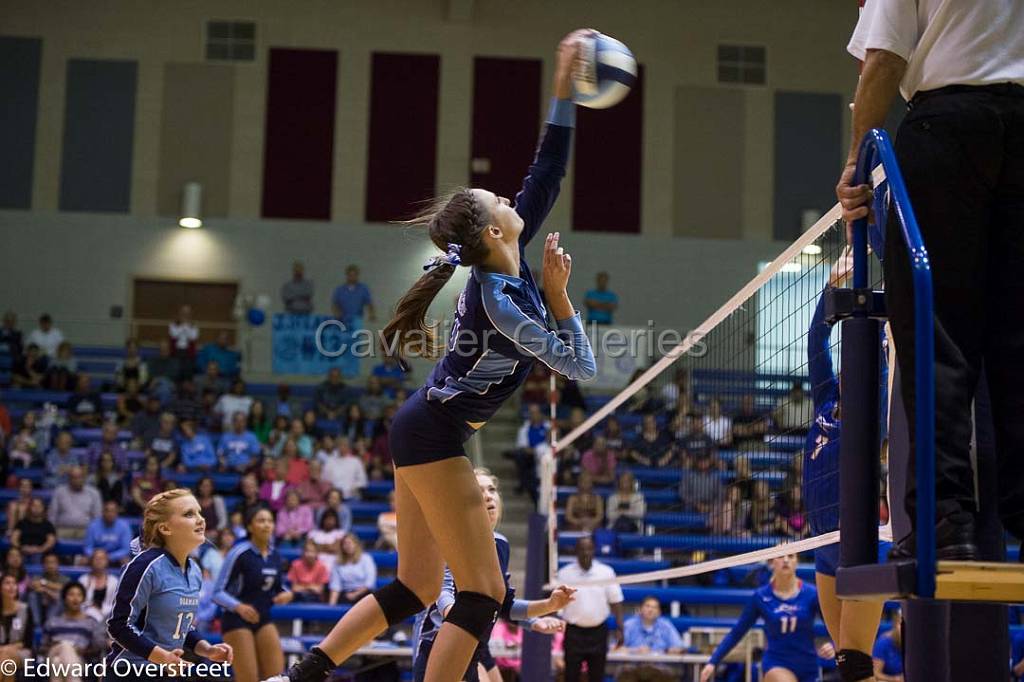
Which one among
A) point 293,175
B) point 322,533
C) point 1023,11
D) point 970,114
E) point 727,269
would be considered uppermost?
point 293,175

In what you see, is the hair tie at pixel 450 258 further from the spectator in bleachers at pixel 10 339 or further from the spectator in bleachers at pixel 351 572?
the spectator in bleachers at pixel 10 339

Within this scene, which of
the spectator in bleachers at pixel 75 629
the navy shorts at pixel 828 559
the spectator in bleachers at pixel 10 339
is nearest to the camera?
the navy shorts at pixel 828 559

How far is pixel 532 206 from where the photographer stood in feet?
14.9

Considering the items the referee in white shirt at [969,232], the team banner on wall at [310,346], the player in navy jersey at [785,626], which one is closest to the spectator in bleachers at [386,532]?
the team banner on wall at [310,346]

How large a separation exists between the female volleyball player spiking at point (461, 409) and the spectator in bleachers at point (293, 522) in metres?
10.7

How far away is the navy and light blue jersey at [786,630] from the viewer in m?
8.62

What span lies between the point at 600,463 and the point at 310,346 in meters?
6.51

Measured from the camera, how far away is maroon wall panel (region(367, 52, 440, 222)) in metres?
22.0

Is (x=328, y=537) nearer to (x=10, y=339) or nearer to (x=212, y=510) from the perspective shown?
(x=212, y=510)

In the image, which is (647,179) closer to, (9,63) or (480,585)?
(9,63)

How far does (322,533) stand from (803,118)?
1314cm

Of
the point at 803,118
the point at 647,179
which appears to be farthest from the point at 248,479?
→ the point at 803,118

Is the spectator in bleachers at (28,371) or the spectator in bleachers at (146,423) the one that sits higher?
the spectator in bleachers at (28,371)

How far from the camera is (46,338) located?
19.8m
